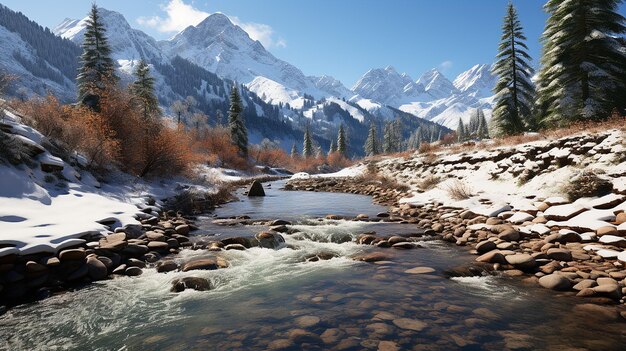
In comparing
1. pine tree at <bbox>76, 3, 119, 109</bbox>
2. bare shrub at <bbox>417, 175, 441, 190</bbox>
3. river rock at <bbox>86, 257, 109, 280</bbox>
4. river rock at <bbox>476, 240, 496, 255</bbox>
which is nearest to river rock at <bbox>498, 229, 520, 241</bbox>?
river rock at <bbox>476, 240, 496, 255</bbox>

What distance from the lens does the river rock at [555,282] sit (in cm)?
574

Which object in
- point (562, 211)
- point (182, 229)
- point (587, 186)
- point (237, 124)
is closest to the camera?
A: point (562, 211)

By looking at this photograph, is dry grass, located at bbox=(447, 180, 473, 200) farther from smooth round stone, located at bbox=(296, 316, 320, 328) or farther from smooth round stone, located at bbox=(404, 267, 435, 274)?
smooth round stone, located at bbox=(296, 316, 320, 328)

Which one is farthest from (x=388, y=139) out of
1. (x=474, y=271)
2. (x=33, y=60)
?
(x=33, y=60)

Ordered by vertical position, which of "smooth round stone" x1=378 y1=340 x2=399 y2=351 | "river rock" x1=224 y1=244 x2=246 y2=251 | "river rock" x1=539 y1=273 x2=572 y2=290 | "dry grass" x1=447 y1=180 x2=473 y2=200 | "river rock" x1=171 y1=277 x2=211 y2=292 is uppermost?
"dry grass" x1=447 y1=180 x2=473 y2=200

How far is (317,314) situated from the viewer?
5195 millimetres

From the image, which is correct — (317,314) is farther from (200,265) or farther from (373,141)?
(373,141)

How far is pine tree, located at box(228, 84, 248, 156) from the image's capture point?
164ft

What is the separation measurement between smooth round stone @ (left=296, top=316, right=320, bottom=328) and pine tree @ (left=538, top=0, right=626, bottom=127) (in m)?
19.8

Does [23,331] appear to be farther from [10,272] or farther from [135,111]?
[135,111]

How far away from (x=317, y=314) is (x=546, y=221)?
24.1ft

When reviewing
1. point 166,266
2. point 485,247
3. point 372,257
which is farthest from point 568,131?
point 166,266

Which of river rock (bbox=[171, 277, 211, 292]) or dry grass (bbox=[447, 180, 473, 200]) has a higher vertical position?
dry grass (bbox=[447, 180, 473, 200])

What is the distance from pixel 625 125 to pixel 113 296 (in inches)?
604
